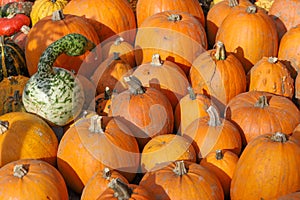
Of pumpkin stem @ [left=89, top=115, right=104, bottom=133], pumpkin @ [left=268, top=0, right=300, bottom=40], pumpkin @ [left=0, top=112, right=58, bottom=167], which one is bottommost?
pumpkin @ [left=0, top=112, right=58, bottom=167]

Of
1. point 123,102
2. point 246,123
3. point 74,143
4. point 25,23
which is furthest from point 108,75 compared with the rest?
point 25,23

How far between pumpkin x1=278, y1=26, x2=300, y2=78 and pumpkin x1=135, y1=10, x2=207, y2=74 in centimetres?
72

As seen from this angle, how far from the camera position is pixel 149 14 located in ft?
16.4

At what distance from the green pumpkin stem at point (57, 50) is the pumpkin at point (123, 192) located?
1.38 meters

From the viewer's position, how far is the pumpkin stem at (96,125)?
3.32m

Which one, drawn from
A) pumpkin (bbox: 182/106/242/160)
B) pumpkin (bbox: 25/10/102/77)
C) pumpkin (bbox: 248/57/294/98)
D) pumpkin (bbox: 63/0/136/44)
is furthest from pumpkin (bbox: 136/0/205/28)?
pumpkin (bbox: 182/106/242/160)

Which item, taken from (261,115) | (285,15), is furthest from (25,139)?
(285,15)

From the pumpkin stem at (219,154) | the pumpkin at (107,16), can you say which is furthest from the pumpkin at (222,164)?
the pumpkin at (107,16)

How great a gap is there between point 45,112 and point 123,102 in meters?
0.64

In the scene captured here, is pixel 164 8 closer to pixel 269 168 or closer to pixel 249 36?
pixel 249 36

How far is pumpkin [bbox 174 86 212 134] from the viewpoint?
367 centimetres

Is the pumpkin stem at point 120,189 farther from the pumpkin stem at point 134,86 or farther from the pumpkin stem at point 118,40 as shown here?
the pumpkin stem at point 118,40

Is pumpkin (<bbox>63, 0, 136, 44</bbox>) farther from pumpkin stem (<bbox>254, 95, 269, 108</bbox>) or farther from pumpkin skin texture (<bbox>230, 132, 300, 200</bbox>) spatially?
pumpkin skin texture (<bbox>230, 132, 300, 200</bbox>)

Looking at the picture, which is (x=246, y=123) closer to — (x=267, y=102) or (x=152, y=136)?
(x=267, y=102)
